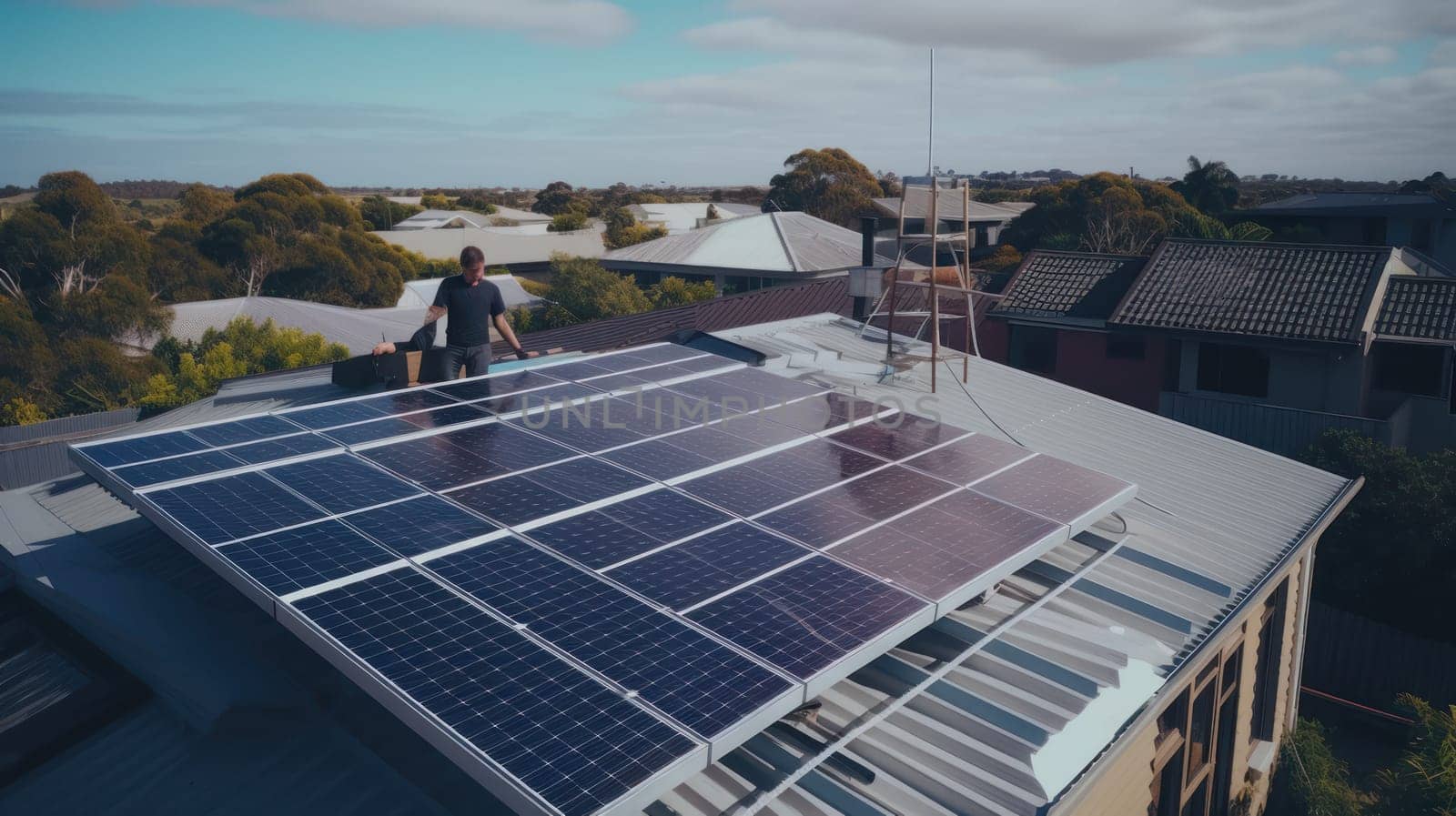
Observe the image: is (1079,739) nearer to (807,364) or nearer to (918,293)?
(807,364)

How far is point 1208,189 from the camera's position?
66.6m

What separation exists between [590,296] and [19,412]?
21.4 meters

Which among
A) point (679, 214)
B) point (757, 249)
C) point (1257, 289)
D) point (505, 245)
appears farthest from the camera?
point (679, 214)

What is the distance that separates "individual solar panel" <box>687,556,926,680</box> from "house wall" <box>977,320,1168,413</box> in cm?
2421

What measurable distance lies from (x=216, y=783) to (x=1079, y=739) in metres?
5.57

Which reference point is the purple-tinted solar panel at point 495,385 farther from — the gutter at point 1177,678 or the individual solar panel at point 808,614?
Answer: the gutter at point 1177,678

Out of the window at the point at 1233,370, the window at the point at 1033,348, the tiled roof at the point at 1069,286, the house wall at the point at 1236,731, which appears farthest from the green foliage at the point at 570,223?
the house wall at the point at 1236,731

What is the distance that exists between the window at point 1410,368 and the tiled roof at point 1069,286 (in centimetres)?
699

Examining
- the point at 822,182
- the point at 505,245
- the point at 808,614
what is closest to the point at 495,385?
the point at 808,614

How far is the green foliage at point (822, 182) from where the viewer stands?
8050 centimetres

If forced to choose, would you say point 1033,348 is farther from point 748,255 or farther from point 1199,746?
point 1199,746

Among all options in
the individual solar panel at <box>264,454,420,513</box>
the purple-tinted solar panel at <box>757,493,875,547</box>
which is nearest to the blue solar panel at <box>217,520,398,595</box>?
the individual solar panel at <box>264,454,420,513</box>

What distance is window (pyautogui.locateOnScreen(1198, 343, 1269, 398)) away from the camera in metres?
26.1

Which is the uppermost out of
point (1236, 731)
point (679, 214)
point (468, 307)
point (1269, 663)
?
point (679, 214)
